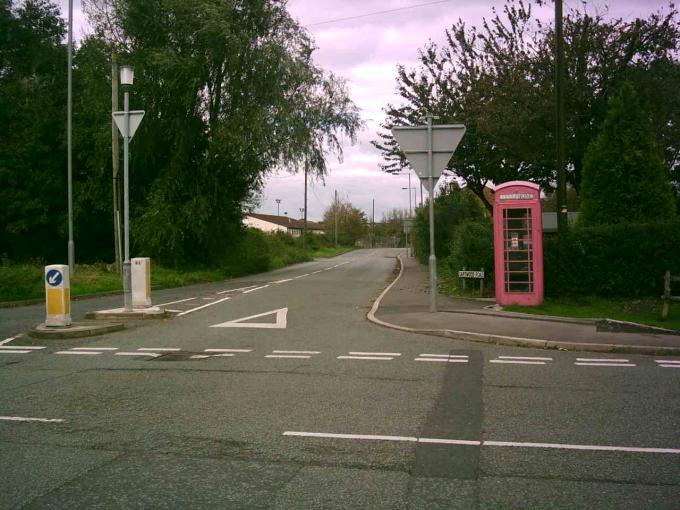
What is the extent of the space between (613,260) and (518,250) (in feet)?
8.66

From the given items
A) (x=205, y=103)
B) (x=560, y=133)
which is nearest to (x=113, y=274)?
(x=205, y=103)

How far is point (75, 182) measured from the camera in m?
32.3

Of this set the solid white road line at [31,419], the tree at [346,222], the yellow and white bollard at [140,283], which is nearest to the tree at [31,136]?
the yellow and white bollard at [140,283]

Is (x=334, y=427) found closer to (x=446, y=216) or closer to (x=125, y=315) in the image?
(x=125, y=315)

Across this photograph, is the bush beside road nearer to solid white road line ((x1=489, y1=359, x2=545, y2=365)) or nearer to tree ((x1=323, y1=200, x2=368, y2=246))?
solid white road line ((x1=489, y1=359, x2=545, y2=365))

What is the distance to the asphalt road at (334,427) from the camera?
4.41 metres

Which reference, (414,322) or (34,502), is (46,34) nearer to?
(414,322)

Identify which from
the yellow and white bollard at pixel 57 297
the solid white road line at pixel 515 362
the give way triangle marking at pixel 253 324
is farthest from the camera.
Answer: the give way triangle marking at pixel 253 324

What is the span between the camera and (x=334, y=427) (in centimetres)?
598

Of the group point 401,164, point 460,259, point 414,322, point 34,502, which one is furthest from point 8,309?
point 401,164

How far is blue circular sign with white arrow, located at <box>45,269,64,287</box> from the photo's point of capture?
41.6 ft

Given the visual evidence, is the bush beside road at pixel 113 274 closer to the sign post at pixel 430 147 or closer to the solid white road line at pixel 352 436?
the sign post at pixel 430 147

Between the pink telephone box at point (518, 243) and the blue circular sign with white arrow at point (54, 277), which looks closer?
the blue circular sign with white arrow at point (54, 277)

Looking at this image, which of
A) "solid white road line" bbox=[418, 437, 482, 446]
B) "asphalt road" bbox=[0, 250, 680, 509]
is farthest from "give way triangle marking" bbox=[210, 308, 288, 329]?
"solid white road line" bbox=[418, 437, 482, 446]
